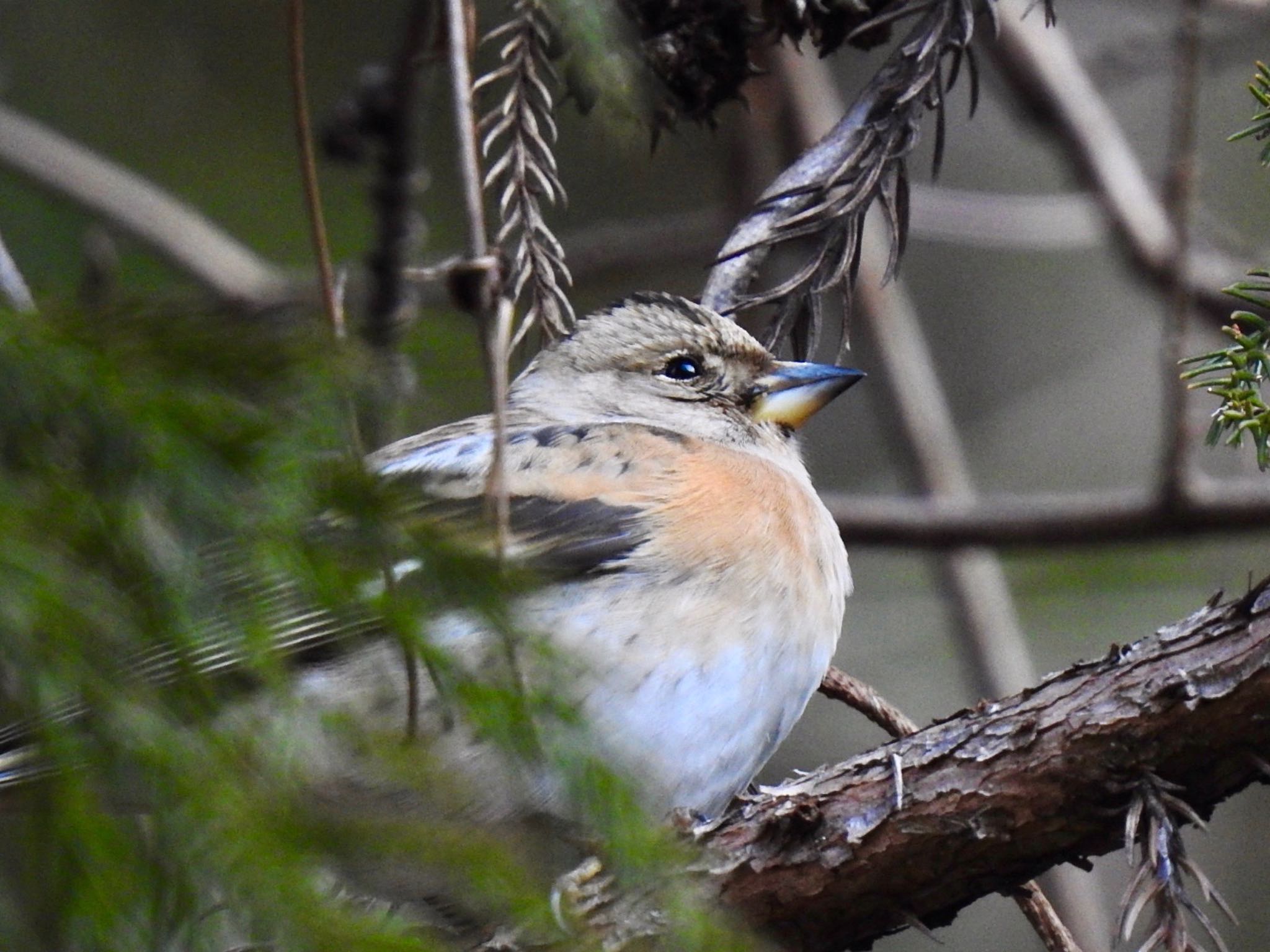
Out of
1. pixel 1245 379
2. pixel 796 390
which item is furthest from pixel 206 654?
pixel 796 390

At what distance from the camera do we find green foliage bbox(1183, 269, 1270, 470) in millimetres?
2121

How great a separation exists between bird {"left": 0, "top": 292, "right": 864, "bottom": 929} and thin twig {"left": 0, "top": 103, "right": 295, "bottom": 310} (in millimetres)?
1617

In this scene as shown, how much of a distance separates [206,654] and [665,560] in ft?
5.01

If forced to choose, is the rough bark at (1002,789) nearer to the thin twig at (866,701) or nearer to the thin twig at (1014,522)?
the thin twig at (866,701)

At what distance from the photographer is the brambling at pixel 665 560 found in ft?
8.97

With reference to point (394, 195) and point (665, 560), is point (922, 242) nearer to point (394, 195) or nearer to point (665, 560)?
point (394, 195)

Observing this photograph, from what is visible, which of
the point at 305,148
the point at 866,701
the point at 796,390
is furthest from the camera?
the point at 796,390

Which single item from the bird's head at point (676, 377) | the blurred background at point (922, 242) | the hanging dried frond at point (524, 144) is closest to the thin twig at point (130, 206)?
the blurred background at point (922, 242)

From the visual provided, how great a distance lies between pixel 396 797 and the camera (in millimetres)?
2393

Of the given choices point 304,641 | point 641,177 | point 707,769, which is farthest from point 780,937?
point 641,177

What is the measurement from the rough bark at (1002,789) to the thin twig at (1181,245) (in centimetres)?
177

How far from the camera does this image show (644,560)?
3.19m

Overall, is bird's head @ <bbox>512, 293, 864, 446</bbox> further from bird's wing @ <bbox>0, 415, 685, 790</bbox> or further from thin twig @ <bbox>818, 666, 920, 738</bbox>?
thin twig @ <bbox>818, 666, 920, 738</bbox>

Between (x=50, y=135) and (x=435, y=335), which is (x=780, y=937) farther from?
(x=50, y=135)
